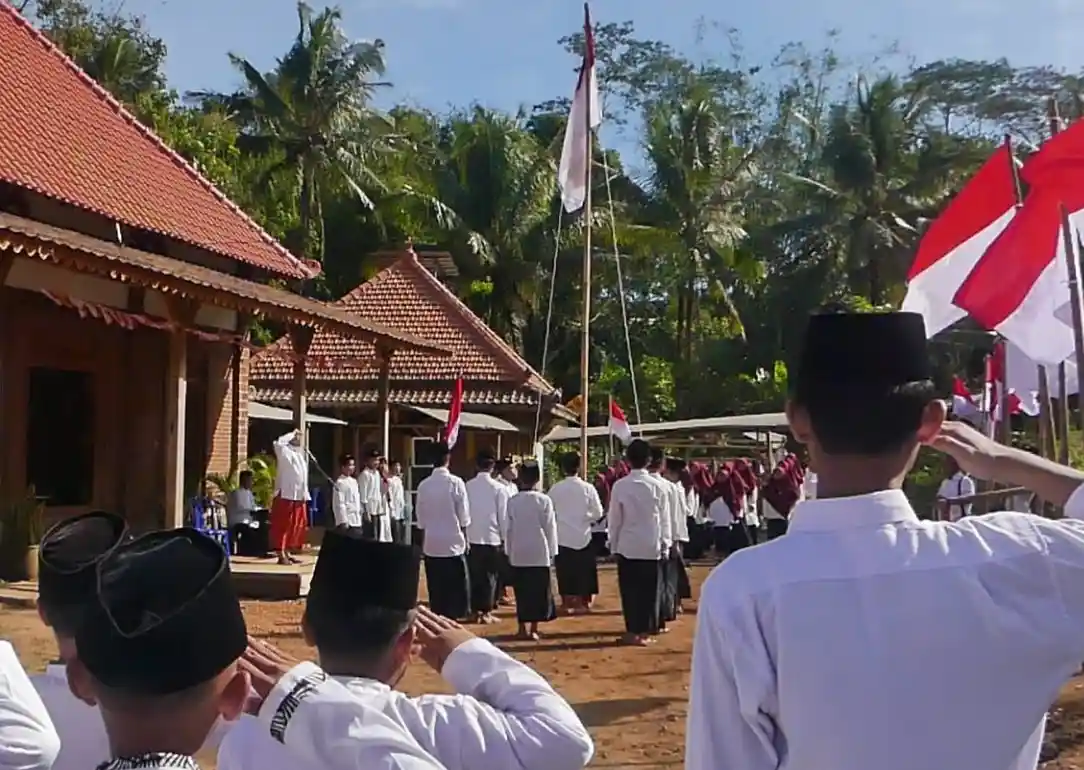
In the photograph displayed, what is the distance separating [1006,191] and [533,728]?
6.03 meters

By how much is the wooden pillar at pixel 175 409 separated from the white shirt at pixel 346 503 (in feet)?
11.8

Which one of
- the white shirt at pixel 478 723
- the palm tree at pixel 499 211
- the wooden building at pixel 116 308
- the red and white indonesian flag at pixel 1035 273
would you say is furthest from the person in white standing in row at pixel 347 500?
the palm tree at pixel 499 211

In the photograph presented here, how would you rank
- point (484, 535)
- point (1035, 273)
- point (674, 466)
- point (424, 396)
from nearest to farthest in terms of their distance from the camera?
point (1035, 273), point (484, 535), point (674, 466), point (424, 396)

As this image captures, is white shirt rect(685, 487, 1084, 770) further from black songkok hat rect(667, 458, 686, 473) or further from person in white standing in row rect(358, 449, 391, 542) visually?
person in white standing in row rect(358, 449, 391, 542)

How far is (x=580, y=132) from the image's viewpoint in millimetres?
17625

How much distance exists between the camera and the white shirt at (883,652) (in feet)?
6.71

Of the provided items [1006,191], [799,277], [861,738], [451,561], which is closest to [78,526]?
[861,738]

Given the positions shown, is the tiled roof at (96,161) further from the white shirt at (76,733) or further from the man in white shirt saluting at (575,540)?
the white shirt at (76,733)

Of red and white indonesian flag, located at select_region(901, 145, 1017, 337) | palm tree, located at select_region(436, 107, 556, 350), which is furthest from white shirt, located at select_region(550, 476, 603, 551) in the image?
palm tree, located at select_region(436, 107, 556, 350)

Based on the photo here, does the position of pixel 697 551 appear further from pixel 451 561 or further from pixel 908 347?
pixel 908 347

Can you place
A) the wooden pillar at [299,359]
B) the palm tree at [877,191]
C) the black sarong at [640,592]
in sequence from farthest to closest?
1. the palm tree at [877,191]
2. the wooden pillar at [299,359]
3. the black sarong at [640,592]

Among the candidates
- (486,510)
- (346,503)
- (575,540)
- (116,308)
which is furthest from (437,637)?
(346,503)

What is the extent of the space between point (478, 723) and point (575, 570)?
12799 mm

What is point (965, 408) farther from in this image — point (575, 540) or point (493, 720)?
point (493, 720)
